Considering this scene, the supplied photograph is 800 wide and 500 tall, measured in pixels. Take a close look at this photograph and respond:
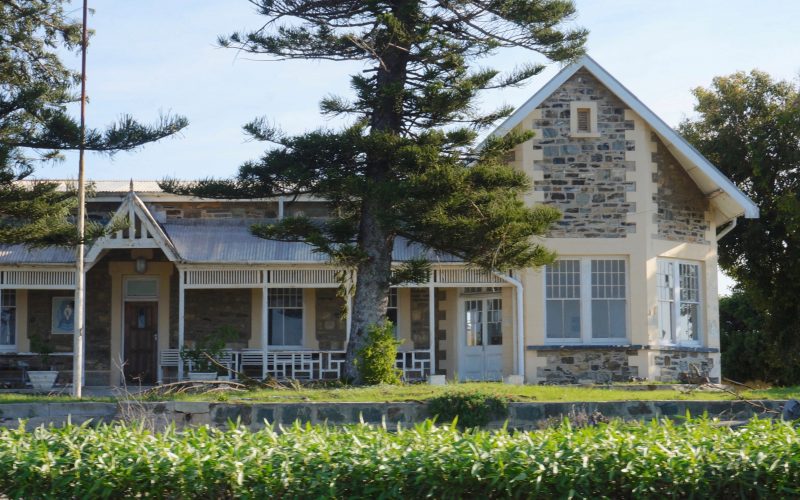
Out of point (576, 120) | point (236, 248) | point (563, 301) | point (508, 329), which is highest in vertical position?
point (576, 120)

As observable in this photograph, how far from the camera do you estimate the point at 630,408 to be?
12648mm

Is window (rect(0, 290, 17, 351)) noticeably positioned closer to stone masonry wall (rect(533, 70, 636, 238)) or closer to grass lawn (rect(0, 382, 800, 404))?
grass lawn (rect(0, 382, 800, 404))

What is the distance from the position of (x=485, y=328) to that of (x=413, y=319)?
1.51m

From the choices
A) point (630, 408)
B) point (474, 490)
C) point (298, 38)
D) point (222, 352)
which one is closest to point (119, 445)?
point (474, 490)

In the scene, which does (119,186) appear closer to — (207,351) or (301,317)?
(301,317)

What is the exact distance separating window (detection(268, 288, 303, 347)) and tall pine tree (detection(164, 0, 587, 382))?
523 cm

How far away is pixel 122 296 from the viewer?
20391 millimetres

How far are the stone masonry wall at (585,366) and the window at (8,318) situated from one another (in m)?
10.1

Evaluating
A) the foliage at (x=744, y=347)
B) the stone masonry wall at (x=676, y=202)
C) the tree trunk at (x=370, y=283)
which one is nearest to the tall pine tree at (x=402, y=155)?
the tree trunk at (x=370, y=283)

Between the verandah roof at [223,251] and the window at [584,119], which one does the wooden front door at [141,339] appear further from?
the window at [584,119]

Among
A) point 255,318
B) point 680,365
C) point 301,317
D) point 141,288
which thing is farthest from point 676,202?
point 141,288

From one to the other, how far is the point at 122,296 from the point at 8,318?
2.28 metres

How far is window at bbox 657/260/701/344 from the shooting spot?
1869cm

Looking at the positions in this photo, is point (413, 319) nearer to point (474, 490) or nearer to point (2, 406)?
point (2, 406)
